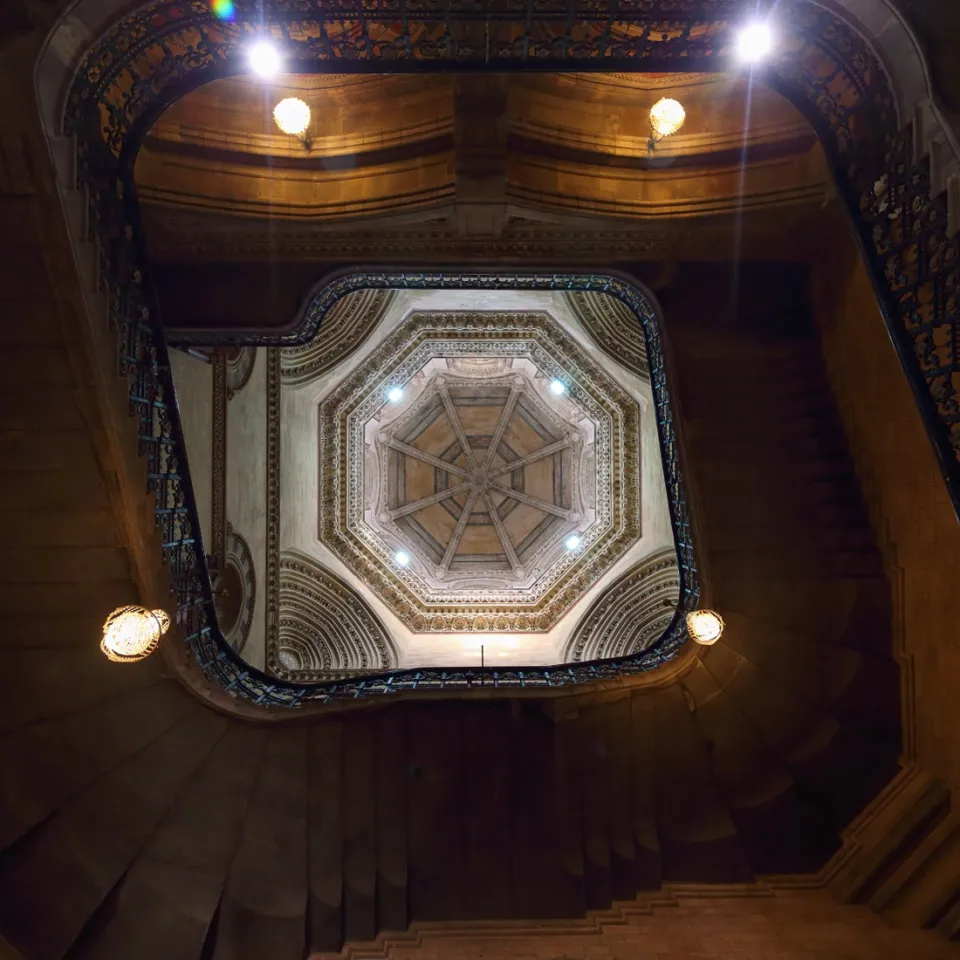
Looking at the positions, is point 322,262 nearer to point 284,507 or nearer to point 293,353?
point 293,353

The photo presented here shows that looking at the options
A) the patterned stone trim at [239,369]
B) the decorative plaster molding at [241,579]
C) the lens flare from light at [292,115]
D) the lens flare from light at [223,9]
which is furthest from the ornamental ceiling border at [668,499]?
the decorative plaster molding at [241,579]

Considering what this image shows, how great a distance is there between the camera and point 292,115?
15.8ft

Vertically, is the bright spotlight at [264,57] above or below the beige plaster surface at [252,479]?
above

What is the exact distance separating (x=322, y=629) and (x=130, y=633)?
6963mm

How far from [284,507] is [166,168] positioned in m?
5.17

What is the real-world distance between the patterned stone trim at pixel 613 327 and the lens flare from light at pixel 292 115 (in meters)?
4.83

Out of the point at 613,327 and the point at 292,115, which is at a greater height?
the point at 292,115

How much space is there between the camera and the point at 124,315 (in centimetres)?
399

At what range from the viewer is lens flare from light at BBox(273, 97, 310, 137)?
4.77 metres

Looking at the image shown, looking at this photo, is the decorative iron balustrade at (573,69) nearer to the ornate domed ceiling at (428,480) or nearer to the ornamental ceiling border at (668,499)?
the ornamental ceiling border at (668,499)

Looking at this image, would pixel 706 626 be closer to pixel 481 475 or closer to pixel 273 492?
pixel 273 492

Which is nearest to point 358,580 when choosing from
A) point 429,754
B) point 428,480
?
point 428,480

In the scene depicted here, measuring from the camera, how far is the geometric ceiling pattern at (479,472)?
10.3m

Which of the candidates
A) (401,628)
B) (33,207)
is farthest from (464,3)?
(401,628)
